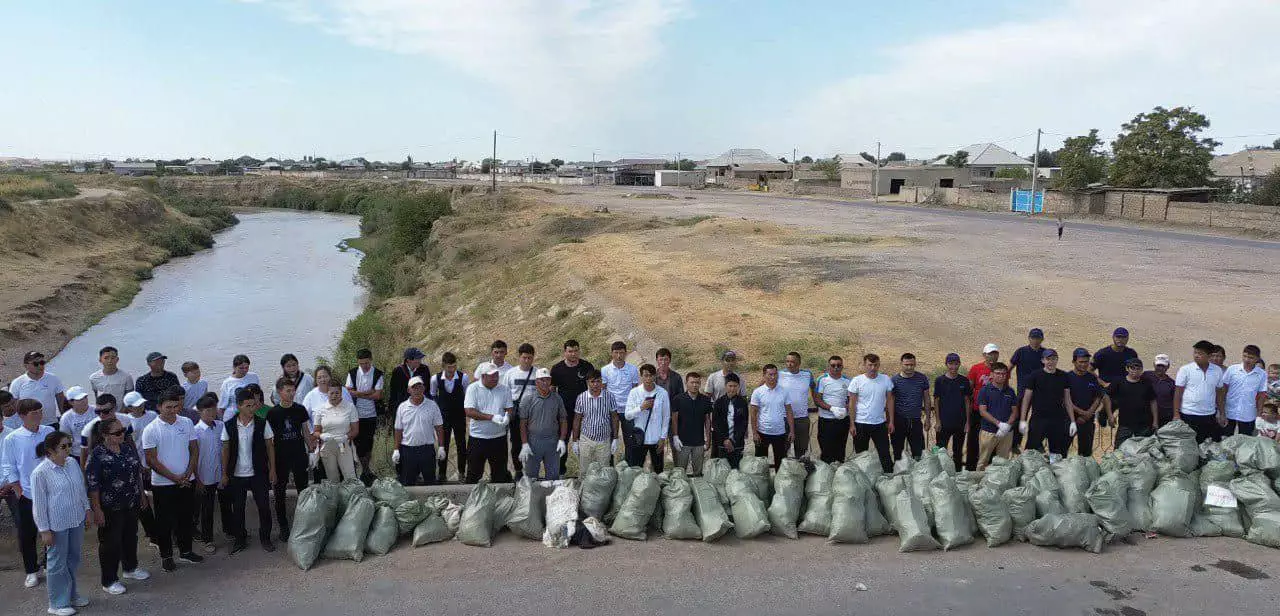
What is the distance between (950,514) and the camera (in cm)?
708

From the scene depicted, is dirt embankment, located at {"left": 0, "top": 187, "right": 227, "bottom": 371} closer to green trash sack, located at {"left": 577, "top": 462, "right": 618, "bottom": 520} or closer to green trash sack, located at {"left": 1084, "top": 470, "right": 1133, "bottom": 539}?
green trash sack, located at {"left": 577, "top": 462, "right": 618, "bottom": 520}

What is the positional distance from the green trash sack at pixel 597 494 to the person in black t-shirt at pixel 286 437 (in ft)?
7.83

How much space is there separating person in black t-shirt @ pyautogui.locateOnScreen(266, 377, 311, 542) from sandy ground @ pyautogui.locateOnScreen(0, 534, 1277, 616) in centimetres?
47

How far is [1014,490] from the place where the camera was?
730 centimetres

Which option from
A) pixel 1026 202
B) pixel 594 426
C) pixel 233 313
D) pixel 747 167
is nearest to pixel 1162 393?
pixel 594 426

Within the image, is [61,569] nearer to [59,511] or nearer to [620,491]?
[59,511]

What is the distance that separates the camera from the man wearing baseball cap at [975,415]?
903 centimetres

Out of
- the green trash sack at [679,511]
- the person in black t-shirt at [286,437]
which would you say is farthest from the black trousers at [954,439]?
the person in black t-shirt at [286,437]

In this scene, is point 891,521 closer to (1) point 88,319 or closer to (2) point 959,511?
(2) point 959,511

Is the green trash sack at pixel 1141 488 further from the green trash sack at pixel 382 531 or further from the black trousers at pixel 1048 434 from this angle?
the green trash sack at pixel 382 531

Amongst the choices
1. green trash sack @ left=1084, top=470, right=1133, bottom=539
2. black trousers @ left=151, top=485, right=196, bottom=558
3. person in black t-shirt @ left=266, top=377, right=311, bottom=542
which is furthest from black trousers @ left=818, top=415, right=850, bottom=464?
black trousers @ left=151, top=485, right=196, bottom=558

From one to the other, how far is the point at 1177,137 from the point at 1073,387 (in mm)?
44946

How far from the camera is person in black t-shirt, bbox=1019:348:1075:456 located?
8.60 meters

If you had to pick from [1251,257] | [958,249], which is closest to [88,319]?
[958,249]
